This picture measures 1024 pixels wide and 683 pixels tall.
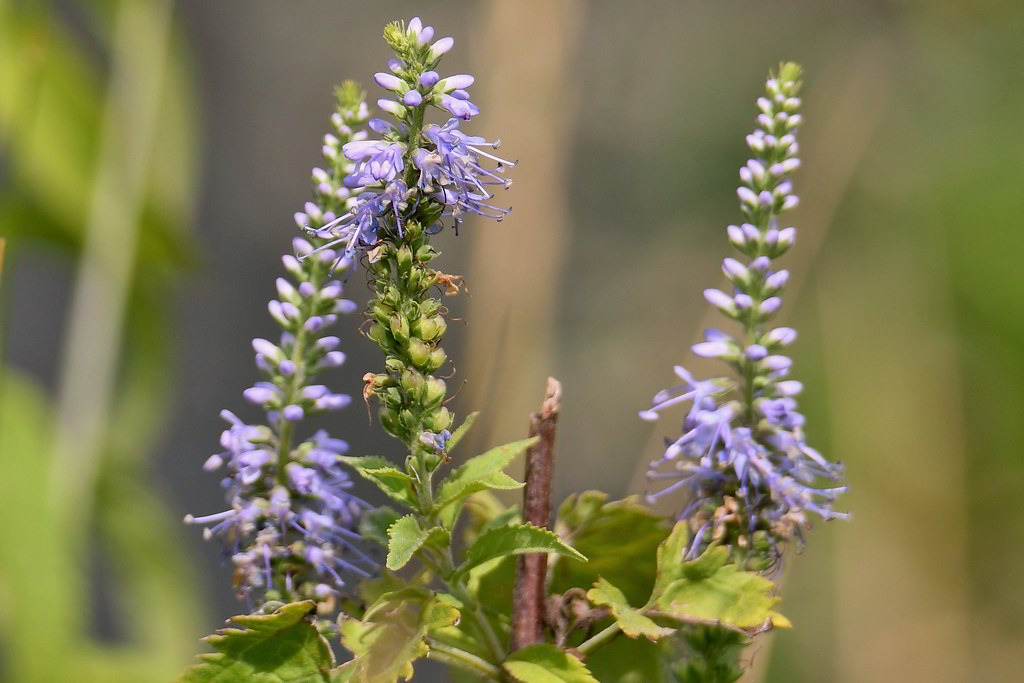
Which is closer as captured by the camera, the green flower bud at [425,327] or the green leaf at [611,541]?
the green flower bud at [425,327]

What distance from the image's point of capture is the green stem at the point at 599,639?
79 centimetres

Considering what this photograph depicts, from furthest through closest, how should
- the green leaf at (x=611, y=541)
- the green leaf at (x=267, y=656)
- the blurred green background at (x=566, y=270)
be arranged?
1. the blurred green background at (x=566, y=270)
2. the green leaf at (x=611, y=541)
3. the green leaf at (x=267, y=656)

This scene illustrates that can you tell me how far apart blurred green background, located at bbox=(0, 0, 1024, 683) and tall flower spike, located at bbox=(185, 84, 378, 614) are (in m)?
0.24

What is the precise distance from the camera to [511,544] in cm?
72

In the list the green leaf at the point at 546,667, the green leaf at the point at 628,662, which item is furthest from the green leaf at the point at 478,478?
the green leaf at the point at 628,662

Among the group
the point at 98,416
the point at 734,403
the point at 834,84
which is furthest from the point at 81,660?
the point at 834,84

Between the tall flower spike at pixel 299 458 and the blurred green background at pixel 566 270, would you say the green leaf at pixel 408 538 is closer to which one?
the tall flower spike at pixel 299 458

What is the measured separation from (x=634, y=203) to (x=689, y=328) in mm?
642

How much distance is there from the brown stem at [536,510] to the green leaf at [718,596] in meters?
0.09

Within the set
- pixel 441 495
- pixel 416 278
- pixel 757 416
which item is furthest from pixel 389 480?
pixel 757 416

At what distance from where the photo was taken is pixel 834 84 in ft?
12.9

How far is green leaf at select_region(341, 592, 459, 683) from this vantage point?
70 cm

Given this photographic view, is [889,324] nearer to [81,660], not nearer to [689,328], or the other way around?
[689,328]

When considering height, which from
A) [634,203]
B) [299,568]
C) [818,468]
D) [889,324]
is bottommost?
[299,568]
